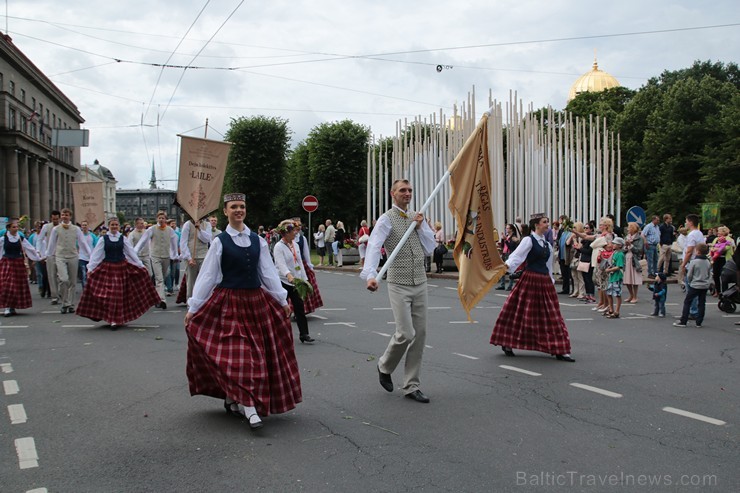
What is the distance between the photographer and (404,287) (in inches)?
251

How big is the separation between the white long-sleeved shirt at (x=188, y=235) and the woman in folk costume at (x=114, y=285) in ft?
4.43

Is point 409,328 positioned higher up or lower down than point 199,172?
lower down

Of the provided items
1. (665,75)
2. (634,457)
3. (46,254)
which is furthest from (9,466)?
(665,75)

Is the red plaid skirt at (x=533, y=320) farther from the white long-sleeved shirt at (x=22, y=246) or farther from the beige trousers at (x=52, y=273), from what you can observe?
the white long-sleeved shirt at (x=22, y=246)

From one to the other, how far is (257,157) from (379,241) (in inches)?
1926

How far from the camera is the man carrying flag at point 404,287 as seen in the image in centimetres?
634

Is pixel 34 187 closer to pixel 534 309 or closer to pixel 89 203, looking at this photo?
pixel 89 203

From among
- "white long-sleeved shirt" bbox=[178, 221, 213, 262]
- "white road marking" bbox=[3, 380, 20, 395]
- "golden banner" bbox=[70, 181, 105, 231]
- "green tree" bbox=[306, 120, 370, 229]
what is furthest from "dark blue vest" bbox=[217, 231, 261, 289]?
"green tree" bbox=[306, 120, 370, 229]

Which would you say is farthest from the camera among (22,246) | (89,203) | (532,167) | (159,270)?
(532,167)

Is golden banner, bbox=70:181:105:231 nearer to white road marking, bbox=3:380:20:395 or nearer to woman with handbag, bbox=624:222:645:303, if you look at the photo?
white road marking, bbox=3:380:20:395

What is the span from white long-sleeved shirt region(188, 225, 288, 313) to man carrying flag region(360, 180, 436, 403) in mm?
894

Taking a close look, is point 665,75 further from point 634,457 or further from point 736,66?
point 634,457

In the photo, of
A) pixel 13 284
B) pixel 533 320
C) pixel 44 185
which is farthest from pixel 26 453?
pixel 44 185

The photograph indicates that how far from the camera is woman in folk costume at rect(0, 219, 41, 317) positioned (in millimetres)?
13273
